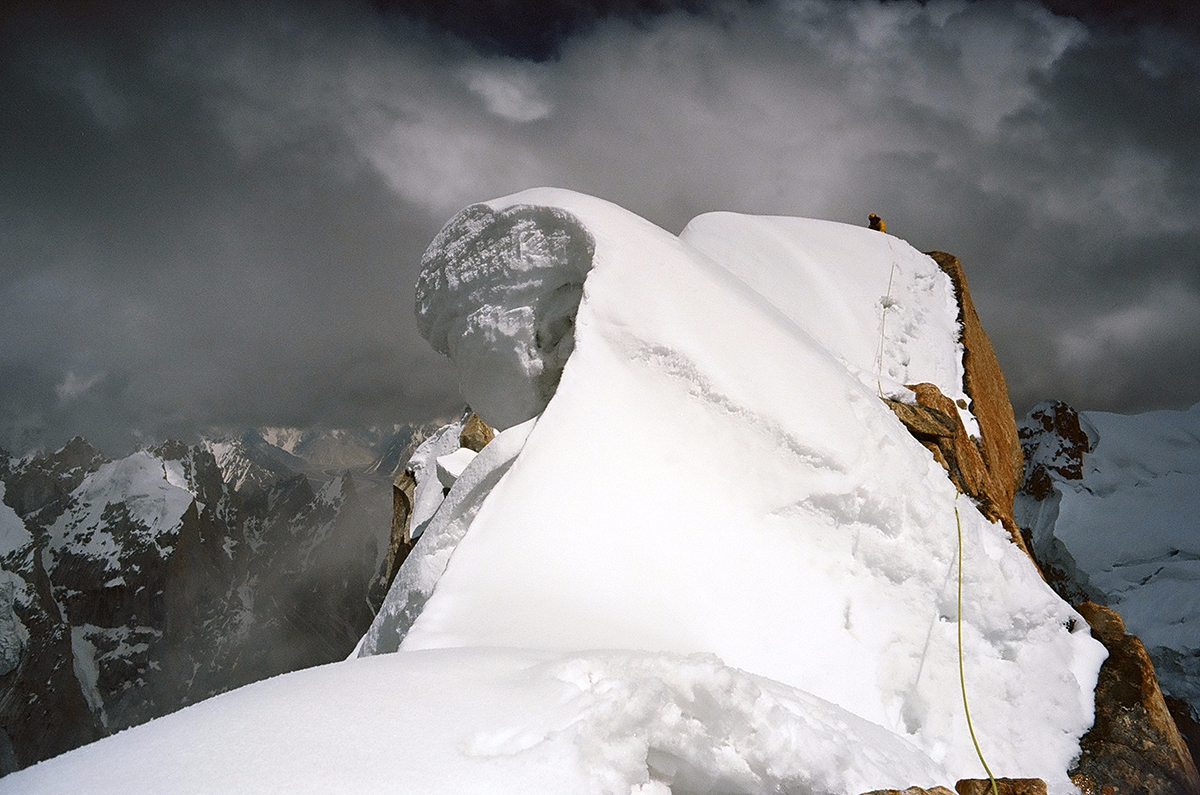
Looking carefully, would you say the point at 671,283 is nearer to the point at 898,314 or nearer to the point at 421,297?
the point at 421,297

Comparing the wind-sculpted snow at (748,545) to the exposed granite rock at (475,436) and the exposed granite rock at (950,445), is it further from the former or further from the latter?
the exposed granite rock at (475,436)

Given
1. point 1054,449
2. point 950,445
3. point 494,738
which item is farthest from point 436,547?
point 1054,449

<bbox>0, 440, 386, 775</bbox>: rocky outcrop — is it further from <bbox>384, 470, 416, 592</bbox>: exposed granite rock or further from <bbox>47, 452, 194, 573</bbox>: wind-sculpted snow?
<bbox>384, 470, 416, 592</bbox>: exposed granite rock

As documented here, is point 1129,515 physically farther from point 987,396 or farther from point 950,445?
point 950,445

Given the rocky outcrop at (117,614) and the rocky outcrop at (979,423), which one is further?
the rocky outcrop at (117,614)

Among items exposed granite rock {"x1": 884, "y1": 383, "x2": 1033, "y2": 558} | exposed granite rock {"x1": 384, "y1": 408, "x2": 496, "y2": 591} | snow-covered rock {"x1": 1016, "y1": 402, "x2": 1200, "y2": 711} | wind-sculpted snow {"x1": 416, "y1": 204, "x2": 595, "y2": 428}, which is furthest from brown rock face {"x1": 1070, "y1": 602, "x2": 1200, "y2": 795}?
snow-covered rock {"x1": 1016, "y1": 402, "x2": 1200, "y2": 711}

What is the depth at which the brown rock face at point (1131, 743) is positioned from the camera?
175 inches

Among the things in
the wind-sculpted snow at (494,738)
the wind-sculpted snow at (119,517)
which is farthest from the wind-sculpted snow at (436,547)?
the wind-sculpted snow at (119,517)

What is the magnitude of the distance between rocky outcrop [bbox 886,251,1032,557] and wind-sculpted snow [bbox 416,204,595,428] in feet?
18.6

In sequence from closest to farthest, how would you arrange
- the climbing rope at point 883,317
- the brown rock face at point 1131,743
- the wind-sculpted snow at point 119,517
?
the brown rock face at point 1131,743 < the climbing rope at point 883,317 < the wind-sculpted snow at point 119,517

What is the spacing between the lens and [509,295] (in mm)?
8133

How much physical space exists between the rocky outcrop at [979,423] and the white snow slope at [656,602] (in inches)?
90.1

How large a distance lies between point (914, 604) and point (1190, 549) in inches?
1490

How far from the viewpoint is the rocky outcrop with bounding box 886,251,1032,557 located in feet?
27.4
